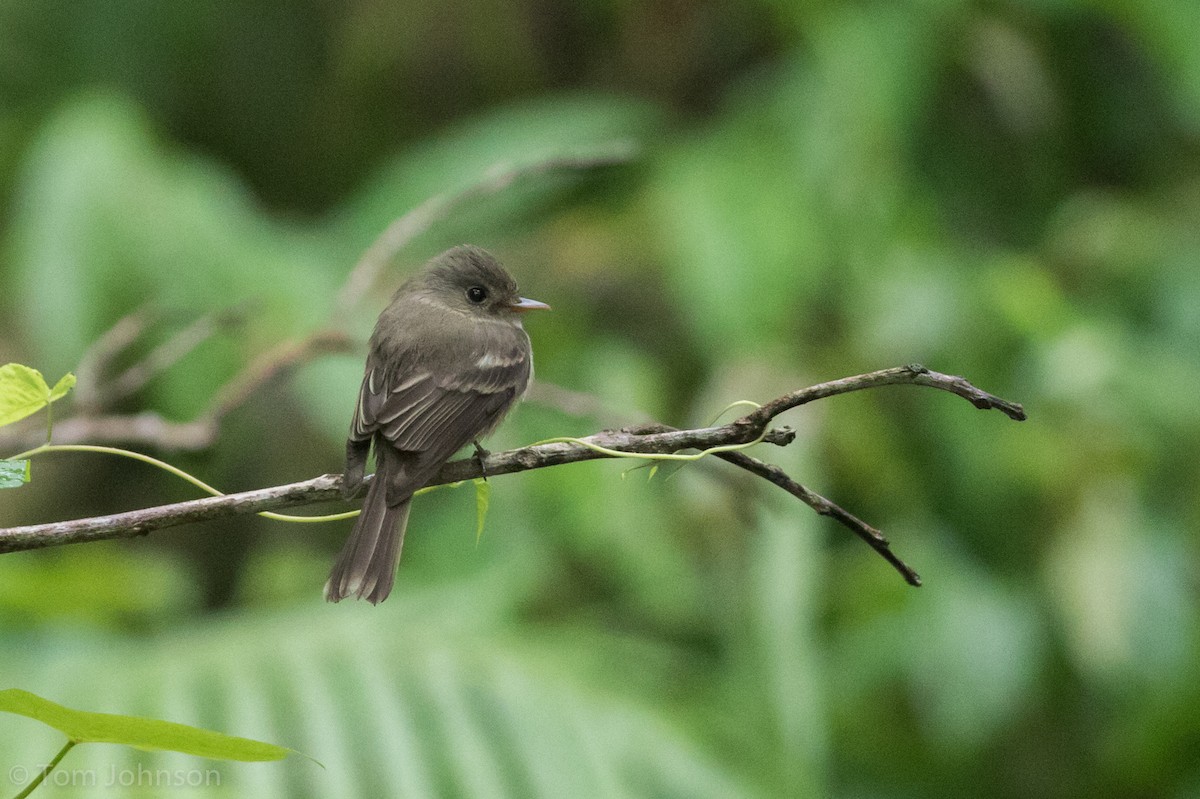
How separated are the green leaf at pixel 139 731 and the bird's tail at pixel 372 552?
0.81 meters

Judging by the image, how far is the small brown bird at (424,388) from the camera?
2.01 meters

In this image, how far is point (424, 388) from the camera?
2.34m

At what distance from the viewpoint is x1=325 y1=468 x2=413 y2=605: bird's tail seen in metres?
1.92

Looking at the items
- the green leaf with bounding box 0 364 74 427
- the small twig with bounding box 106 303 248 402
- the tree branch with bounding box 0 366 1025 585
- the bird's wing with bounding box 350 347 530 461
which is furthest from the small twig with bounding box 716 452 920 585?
the small twig with bounding box 106 303 248 402

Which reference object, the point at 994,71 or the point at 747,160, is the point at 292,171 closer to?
the point at 747,160

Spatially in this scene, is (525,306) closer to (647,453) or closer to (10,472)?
(647,453)

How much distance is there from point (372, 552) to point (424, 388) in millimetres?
424

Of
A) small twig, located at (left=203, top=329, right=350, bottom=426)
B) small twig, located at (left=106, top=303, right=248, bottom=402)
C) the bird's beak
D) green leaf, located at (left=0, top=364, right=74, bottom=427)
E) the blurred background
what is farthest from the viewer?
the blurred background

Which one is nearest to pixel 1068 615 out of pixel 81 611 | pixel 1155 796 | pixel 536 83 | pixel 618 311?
pixel 1155 796

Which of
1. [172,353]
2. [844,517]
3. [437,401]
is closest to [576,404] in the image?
[437,401]

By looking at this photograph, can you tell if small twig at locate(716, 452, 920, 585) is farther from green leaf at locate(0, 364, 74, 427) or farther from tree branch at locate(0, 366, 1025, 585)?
green leaf at locate(0, 364, 74, 427)

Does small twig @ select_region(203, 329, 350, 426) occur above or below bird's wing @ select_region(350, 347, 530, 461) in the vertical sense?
above

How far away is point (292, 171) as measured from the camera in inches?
228

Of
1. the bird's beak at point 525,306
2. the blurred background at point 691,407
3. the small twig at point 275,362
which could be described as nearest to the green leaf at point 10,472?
the small twig at point 275,362
